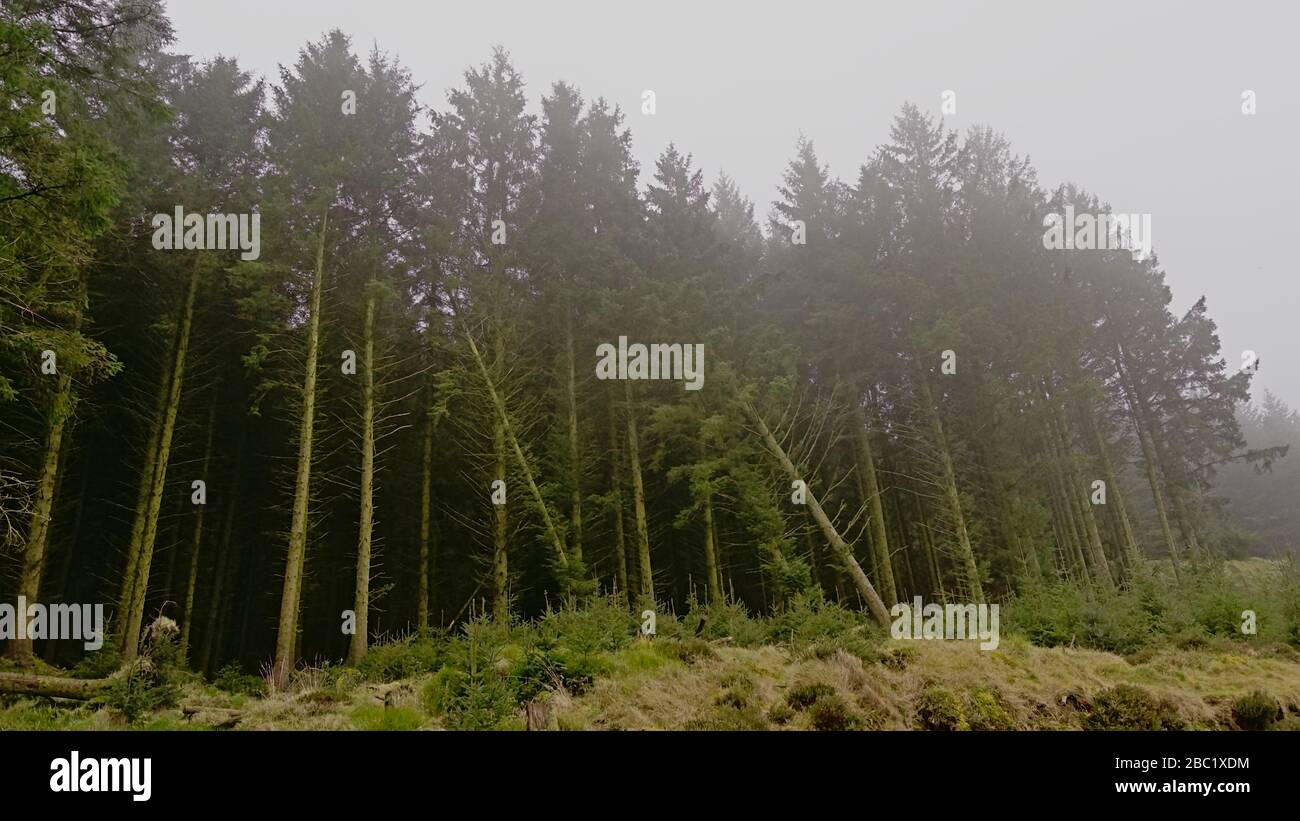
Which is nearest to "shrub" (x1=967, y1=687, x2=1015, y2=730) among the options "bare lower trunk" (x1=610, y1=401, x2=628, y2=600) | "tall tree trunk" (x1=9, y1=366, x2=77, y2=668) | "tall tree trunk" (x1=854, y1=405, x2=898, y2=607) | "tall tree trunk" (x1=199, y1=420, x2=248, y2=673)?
"tall tree trunk" (x1=854, y1=405, x2=898, y2=607)

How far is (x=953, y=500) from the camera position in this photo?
16250 mm

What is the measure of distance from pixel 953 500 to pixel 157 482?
72.4 feet

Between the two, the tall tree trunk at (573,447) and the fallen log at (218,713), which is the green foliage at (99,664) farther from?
the tall tree trunk at (573,447)

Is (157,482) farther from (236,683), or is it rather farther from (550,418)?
(550,418)

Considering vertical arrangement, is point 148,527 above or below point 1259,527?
above

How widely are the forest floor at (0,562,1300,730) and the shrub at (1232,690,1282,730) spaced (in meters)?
0.02

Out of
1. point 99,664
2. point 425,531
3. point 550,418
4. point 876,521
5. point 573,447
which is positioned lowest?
point 99,664

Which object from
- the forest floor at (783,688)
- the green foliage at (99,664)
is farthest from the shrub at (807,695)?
the green foliage at (99,664)

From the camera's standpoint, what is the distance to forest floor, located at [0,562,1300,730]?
659 cm

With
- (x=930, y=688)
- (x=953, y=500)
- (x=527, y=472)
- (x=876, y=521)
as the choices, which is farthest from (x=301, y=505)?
(x=953, y=500)

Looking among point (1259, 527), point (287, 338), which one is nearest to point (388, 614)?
point (287, 338)

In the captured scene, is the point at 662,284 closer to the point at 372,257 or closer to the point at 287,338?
the point at 372,257

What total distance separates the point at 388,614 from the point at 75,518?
37.8 feet
